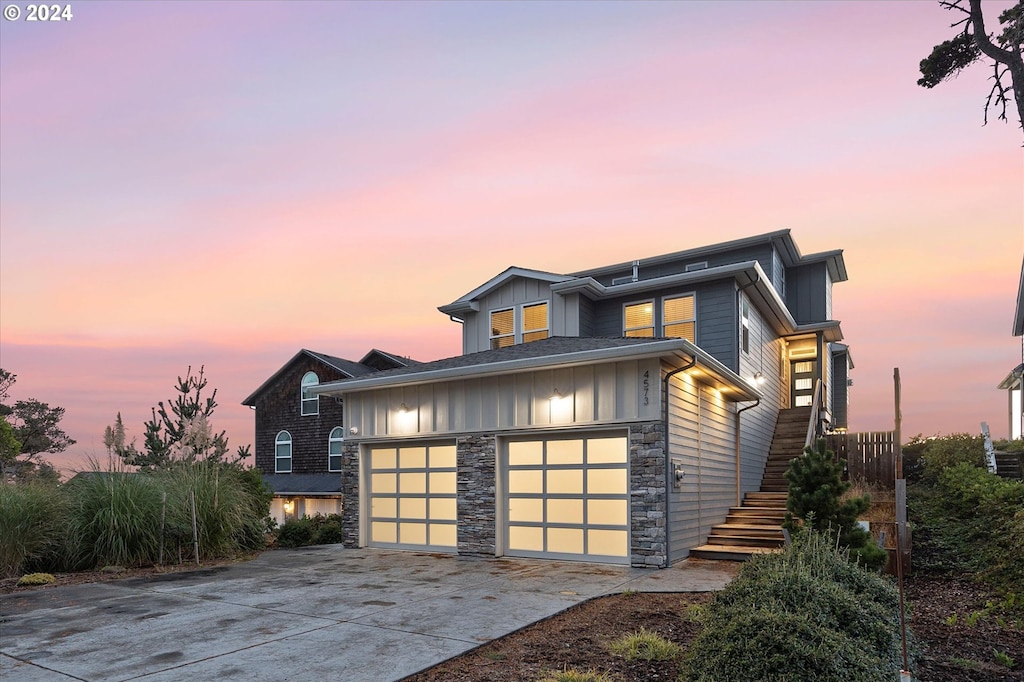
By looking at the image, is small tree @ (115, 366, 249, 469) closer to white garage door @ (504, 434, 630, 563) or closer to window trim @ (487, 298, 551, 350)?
white garage door @ (504, 434, 630, 563)

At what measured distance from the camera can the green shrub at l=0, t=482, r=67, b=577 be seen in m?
10.0

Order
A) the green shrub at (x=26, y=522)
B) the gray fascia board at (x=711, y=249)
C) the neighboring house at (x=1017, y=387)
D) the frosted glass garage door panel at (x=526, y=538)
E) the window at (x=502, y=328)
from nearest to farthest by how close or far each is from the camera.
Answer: the green shrub at (x=26, y=522) → the frosted glass garage door panel at (x=526, y=538) → the window at (x=502, y=328) → the gray fascia board at (x=711, y=249) → the neighboring house at (x=1017, y=387)

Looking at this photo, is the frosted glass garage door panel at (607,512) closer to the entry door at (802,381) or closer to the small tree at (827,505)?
the small tree at (827,505)

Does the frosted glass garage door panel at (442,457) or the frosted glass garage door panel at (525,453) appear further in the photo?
the frosted glass garage door panel at (442,457)

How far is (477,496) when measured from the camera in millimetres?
12148

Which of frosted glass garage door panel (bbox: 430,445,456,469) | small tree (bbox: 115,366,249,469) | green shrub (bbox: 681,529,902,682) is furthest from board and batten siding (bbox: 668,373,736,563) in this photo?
small tree (bbox: 115,366,249,469)

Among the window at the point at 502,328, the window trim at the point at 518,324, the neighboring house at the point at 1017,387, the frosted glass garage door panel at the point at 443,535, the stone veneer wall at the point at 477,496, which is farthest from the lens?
the neighboring house at the point at 1017,387

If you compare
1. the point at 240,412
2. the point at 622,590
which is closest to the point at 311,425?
the point at 240,412

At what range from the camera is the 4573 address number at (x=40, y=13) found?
9492 mm

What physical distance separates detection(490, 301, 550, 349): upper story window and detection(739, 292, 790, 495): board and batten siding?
4852 millimetres

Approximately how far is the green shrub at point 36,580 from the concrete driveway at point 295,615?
0.48m

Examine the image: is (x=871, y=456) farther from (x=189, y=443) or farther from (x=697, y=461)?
(x=189, y=443)

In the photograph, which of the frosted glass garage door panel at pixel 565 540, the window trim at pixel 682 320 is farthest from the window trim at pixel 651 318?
the frosted glass garage door panel at pixel 565 540

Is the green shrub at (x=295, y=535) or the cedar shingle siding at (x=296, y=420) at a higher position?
the cedar shingle siding at (x=296, y=420)
